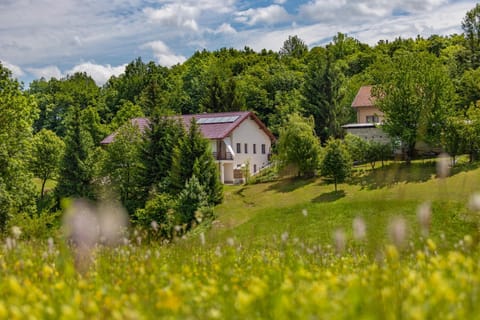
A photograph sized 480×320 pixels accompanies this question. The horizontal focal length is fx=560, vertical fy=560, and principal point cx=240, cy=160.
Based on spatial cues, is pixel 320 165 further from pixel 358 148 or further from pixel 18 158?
pixel 18 158

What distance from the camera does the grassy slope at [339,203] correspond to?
2775cm

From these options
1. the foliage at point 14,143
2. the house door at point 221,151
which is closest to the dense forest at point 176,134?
the foliage at point 14,143

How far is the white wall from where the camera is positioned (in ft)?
173

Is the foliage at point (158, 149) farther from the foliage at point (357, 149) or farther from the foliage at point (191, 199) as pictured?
the foliage at point (357, 149)

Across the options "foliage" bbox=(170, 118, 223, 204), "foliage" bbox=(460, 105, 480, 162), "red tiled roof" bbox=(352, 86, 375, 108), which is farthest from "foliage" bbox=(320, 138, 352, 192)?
"red tiled roof" bbox=(352, 86, 375, 108)

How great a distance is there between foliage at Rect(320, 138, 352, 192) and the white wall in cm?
1448

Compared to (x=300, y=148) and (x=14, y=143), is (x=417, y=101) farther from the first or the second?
(x=14, y=143)

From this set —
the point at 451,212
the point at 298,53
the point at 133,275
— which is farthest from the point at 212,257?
the point at 298,53

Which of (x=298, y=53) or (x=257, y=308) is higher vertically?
(x=298, y=53)

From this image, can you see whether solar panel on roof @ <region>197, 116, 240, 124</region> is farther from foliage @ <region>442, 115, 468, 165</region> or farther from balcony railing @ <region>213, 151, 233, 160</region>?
foliage @ <region>442, 115, 468, 165</region>

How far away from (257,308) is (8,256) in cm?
474

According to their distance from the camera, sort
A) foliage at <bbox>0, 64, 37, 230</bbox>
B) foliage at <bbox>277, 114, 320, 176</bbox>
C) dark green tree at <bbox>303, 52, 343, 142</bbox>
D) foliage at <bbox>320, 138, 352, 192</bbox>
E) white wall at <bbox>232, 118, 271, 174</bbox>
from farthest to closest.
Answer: dark green tree at <bbox>303, 52, 343, 142</bbox> < white wall at <bbox>232, 118, 271, 174</bbox> < foliage at <bbox>277, 114, 320, 176</bbox> < foliage at <bbox>320, 138, 352, 192</bbox> < foliage at <bbox>0, 64, 37, 230</bbox>

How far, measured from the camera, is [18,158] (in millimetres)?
33531

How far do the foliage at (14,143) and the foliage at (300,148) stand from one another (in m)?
18.8
